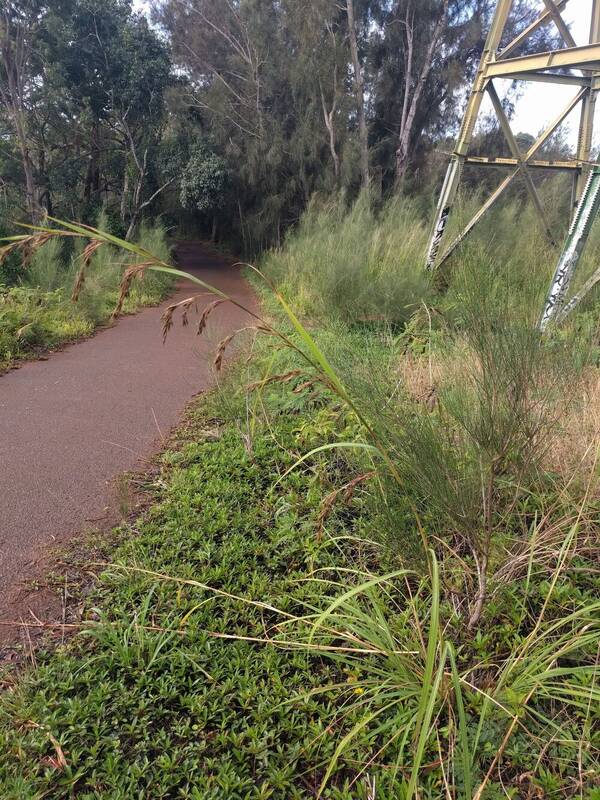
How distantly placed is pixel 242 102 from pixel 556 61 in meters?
16.3

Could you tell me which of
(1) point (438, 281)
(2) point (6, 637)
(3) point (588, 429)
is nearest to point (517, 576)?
(3) point (588, 429)

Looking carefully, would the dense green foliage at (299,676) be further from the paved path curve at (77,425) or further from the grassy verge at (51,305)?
the grassy verge at (51,305)

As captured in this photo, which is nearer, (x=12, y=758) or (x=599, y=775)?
(x=599, y=775)

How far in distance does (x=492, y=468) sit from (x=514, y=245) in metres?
6.75

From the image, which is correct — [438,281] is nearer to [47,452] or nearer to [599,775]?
[47,452]

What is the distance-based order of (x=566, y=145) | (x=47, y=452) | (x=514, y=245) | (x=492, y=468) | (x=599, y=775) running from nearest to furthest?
(x=599, y=775)
(x=492, y=468)
(x=47, y=452)
(x=514, y=245)
(x=566, y=145)

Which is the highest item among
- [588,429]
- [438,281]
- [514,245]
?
[514,245]

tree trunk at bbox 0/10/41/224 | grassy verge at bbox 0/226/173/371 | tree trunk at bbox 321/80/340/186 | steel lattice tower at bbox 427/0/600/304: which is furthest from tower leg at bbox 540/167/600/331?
tree trunk at bbox 321/80/340/186

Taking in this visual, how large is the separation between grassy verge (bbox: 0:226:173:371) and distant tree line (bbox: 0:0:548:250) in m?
7.63

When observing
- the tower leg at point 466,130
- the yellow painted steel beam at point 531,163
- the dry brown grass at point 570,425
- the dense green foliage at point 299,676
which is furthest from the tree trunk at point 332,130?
the dense green foliage at point 299,676

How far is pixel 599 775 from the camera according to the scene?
4.42 ft

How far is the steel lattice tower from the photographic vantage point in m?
5.13

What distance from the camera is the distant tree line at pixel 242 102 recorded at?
15.8 m

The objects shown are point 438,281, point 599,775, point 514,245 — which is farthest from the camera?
point 514,245
